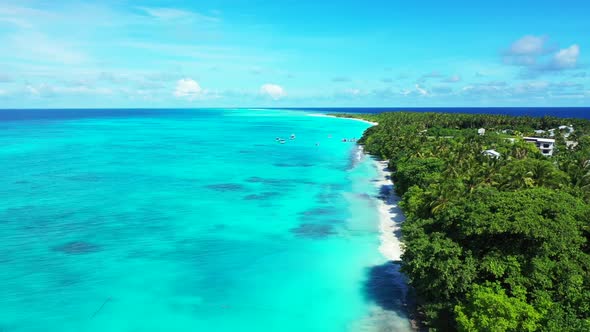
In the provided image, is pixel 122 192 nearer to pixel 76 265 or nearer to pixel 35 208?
pixel 35 208

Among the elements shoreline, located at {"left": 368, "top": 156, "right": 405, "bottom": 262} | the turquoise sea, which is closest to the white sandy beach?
shoreline, located at {"left": 368, "top": 156, "right": 405, "bottom": 262}

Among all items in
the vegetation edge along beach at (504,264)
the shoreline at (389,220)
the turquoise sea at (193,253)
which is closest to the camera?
the vegetation edge along beach at (504,264)

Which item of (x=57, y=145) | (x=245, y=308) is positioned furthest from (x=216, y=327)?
(x=57, y=145)

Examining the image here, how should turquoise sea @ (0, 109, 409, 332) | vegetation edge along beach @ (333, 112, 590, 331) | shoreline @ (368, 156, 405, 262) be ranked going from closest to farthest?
vegetation edge along beach @ (333, 112, 590, 331) → turquoise sea @ (0, 109, 409, 332) → shoreline @ (368, 156, 405, 262)

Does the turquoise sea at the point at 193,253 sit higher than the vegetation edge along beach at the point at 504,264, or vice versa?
the vegetation edge along beach at the point at 504,264

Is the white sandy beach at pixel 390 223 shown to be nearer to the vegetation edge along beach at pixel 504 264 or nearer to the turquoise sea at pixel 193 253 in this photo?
the turquoise sea at pixel 193 253

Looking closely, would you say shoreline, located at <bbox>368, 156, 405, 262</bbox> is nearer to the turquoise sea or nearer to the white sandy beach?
the white sandy beach

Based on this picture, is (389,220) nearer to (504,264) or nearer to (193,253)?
(193,253)

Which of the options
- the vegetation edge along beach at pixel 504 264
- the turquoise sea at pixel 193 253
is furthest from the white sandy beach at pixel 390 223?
the vegetation edge along beach at pixel 504 264

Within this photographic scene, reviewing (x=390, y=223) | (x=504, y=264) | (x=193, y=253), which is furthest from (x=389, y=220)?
(x=504, y=264)
